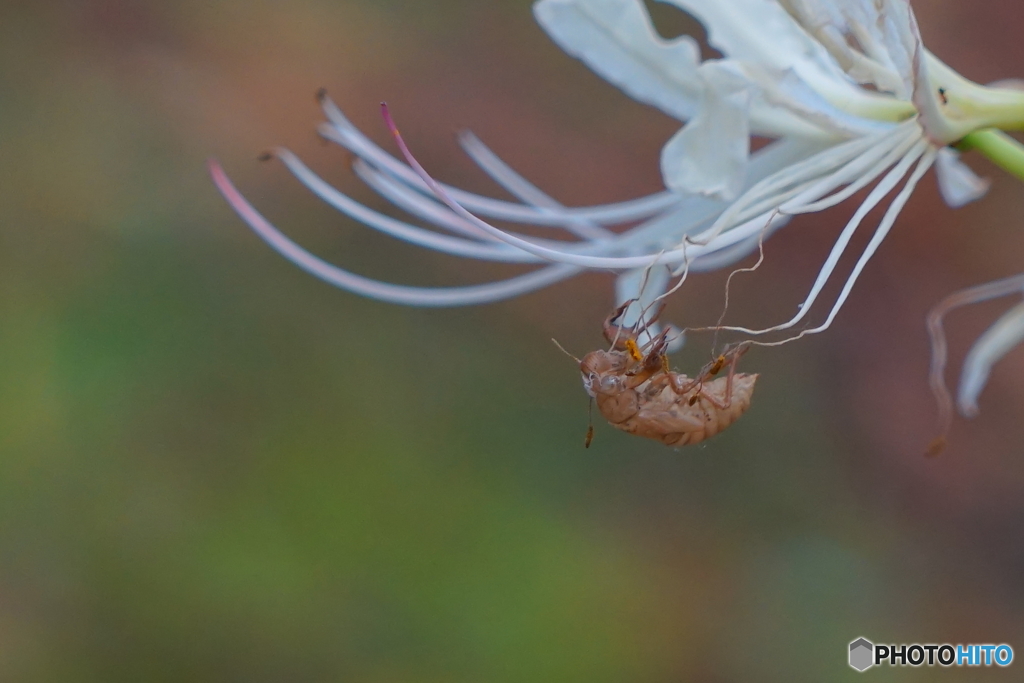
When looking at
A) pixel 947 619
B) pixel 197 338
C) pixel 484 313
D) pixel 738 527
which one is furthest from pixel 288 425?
pixel 947 619

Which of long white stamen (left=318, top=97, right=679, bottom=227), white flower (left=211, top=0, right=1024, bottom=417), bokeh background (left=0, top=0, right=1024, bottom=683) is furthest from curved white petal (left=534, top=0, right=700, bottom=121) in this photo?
bokeh background (left=0, top=0, right=1024, bottom=683)

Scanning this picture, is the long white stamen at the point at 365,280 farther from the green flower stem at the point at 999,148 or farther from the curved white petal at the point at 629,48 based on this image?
the green flower stem at the point at 999,148

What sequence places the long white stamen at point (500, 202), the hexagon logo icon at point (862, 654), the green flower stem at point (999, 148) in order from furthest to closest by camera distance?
the hexagon logo icon at point (862, 654)
the long white stamen at point (500, 202)
the green flower stem at point (999, 148)

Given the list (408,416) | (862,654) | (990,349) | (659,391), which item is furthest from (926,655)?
(659,391)

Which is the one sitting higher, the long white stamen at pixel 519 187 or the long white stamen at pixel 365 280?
the long white stamen at pixel 519 187

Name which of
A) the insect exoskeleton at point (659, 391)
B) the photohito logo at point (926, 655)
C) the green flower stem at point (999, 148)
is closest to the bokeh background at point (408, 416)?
the photohito logo at point (926, 655)

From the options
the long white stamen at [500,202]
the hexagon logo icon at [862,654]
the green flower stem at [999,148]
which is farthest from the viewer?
the hexagon logo icon at [862,654]

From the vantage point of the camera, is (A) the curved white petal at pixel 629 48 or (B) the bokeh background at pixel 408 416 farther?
(B) the bokeh background at pixel 408 416

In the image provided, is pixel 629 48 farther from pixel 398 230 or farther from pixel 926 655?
pixel 926 655

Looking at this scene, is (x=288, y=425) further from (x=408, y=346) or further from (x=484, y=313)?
(x=484, y=313)
